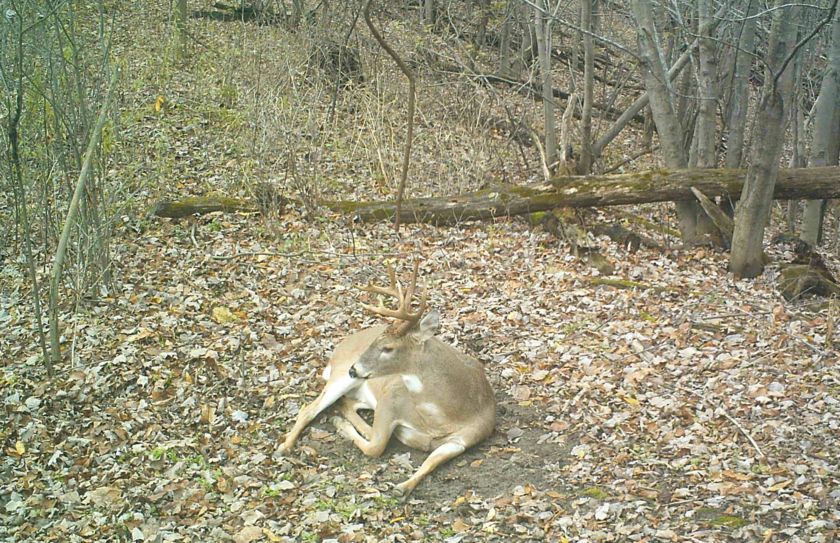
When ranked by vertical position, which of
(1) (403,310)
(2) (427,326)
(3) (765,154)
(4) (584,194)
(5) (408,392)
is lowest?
(5) (408,392)

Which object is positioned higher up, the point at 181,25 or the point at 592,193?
the point at 181,25

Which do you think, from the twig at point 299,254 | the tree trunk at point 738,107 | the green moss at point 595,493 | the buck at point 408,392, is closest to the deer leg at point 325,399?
the buck at point 408,392

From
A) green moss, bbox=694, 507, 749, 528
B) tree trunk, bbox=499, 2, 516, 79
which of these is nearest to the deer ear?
green moss, bbox=694, 507, 749, 528

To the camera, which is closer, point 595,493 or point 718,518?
point 718,518

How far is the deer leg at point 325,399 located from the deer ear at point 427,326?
679mm

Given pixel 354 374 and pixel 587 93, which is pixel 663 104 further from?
pixel 354 374

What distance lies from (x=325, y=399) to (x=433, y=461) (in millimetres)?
1224

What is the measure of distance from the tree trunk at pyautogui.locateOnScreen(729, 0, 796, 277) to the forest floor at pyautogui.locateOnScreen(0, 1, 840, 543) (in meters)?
0.36

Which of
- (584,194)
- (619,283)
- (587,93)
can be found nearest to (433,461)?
(619,283)

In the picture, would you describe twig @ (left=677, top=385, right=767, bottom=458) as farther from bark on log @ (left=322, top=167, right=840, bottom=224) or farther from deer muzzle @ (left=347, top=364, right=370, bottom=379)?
bark on log @ (left=322, top=167, right=840, bottom=224)

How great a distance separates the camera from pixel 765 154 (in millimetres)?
9891

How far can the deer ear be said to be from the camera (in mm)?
7477

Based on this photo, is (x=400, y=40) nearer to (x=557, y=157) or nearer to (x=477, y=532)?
(x=557, y=157)

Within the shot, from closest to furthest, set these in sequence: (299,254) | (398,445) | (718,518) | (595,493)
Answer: (718,518)
(595,493)
(398,445)
(299,254)
